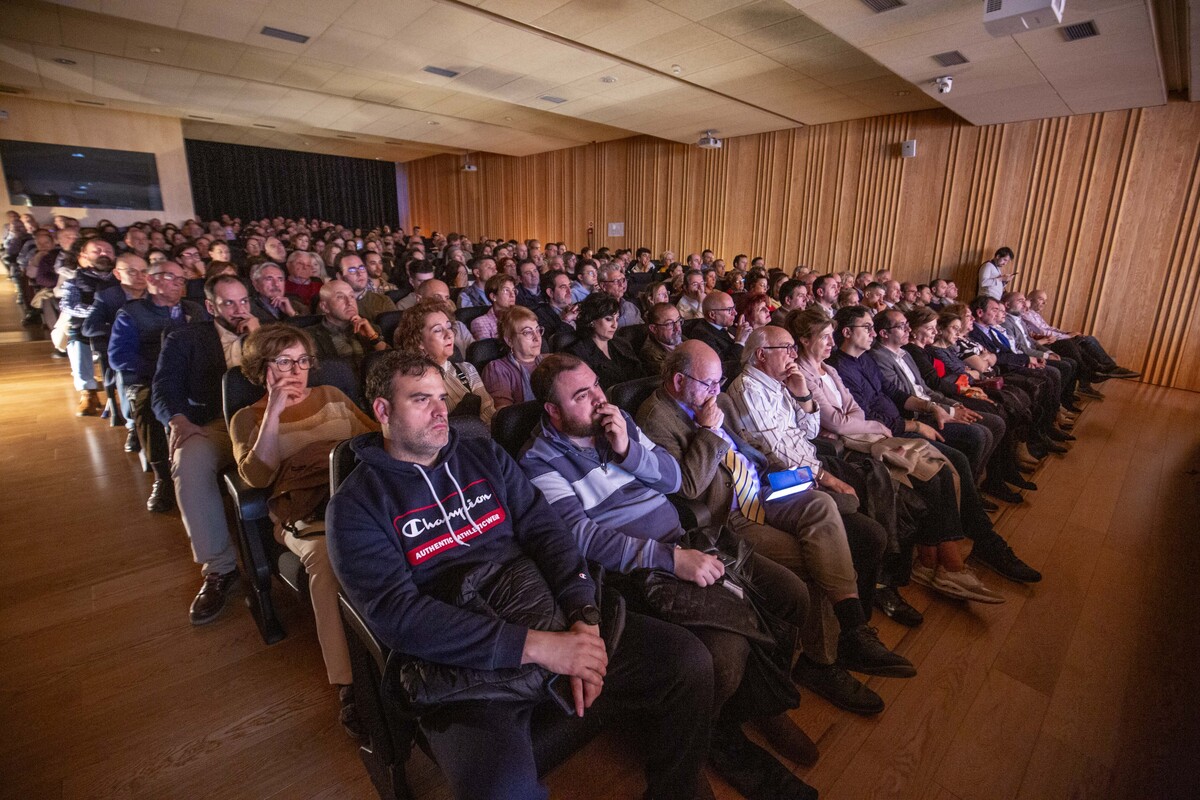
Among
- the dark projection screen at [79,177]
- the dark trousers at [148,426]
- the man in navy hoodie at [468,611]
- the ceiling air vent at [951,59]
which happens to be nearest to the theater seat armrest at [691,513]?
the man in navy hoodie at [468,611]

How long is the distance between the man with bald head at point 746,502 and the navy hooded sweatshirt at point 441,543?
67 centimetres

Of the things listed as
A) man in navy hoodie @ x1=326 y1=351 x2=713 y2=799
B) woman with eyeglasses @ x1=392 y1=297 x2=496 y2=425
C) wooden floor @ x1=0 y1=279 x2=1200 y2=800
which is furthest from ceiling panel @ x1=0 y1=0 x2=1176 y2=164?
man in navy hoodie @ x1=326 y1=351 x2=713 y2=799

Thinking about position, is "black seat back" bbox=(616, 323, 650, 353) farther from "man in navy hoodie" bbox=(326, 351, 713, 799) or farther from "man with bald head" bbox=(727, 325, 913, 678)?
"man in navy hoodie" bbox=(326, 351, 713, 799)

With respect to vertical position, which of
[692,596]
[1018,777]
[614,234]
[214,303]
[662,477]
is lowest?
[1018,777]

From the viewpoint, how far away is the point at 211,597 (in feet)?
7.40

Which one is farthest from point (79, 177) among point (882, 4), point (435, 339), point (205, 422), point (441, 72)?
point (882, 4)

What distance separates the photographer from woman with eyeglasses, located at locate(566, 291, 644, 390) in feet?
11.1

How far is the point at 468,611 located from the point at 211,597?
1534 mm

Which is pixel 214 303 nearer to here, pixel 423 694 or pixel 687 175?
pixel 423 694

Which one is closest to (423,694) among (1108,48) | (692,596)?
(692,596)

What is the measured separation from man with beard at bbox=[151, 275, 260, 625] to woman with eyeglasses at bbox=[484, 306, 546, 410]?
3.78ft

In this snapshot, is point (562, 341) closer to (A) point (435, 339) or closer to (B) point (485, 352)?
(B) point (485, 352)

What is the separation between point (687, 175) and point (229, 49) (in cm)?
738

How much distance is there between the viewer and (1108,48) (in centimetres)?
458
